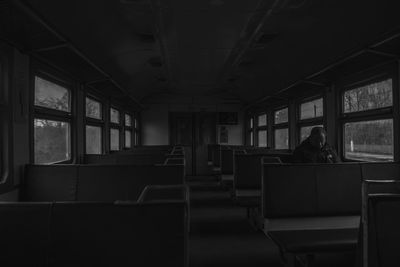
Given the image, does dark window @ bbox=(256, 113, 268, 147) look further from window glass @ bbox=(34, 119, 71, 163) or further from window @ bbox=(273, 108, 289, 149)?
window glass @ bbox=(34, 119, 71, 163)

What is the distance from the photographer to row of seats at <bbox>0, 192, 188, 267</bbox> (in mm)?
1133

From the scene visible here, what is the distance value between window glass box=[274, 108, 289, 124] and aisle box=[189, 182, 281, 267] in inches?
114

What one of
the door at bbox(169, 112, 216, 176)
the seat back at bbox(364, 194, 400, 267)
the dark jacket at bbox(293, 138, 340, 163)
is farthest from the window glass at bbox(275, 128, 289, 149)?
the seat back at bbox(364, 194, 400, 267)

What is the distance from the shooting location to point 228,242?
3293 millimetres

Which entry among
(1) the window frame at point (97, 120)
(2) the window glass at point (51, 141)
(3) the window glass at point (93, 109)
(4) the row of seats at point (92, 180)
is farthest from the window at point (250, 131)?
(4) the row of seats at point (92, 180)

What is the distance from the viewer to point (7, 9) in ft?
7.25

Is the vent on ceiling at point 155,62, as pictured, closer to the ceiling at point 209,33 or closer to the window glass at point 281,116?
the ceiling at point 209,33

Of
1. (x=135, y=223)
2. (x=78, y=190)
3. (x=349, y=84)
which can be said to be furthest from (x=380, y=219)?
(x=349, y=84)

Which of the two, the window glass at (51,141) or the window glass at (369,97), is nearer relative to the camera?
the window glass at (51,141)

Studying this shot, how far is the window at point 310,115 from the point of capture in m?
5.30

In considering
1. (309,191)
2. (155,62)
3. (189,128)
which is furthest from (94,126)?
(189,128)

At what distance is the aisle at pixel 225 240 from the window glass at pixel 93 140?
1.96 m

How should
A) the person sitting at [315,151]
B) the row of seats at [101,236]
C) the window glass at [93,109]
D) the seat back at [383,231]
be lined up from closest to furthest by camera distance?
the row of seats at [101,236], the seat back at [383,231], the person sitting at [315,151], the window glass at [93,109]

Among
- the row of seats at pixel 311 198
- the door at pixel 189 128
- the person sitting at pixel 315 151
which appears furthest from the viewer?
the door at pixel 189 128
